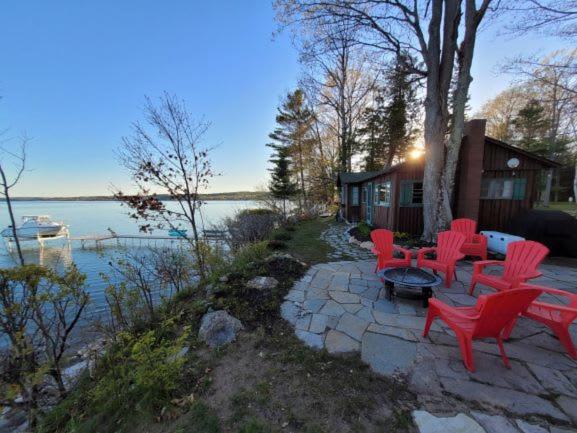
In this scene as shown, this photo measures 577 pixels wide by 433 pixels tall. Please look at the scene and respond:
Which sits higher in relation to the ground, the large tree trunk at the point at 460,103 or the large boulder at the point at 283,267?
the large tree trunk at the point at 460,103

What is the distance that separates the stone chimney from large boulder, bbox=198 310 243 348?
712 centimetres

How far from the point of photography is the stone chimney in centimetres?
626

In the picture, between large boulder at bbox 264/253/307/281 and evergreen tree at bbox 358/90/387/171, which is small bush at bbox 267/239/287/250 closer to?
large boulder at bbox 264/253/307/281

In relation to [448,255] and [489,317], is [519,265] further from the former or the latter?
[489,317]

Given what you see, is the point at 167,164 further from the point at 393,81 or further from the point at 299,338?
the point at 393,81

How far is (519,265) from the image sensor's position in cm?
302

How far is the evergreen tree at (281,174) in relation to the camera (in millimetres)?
17906

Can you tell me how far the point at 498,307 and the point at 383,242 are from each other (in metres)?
2.27

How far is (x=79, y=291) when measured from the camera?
257 cm

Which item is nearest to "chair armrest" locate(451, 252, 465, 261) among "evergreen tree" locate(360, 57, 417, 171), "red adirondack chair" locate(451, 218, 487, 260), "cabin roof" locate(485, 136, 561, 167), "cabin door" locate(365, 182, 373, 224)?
"red adirondack chair" locate(451, 218, 487, 260)

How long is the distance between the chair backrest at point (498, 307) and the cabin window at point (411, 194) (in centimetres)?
607

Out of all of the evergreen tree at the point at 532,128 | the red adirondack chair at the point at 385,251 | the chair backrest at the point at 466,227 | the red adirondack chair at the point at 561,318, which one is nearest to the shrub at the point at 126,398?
the red adirondack chair at the point at 561,318

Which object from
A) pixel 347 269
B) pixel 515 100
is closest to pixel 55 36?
pixel 347 269

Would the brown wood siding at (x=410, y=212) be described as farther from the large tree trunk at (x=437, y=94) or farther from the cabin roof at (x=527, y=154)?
the cabin roof at (x=527, y=154)
